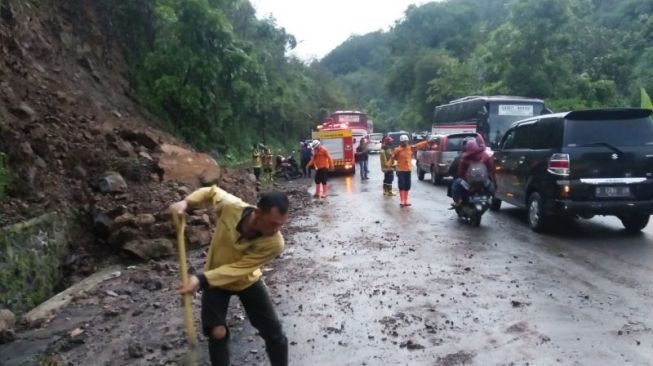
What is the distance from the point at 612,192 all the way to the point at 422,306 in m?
4.59

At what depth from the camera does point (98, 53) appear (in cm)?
1769

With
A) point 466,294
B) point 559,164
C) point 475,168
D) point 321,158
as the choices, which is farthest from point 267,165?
point 466,294

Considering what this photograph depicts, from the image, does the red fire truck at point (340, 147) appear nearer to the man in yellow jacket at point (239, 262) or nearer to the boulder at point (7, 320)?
the boulder at point (7, 320)

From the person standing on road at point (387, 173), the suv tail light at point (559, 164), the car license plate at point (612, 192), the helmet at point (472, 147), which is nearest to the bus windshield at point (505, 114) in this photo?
the person standing on road at point (387, 173)

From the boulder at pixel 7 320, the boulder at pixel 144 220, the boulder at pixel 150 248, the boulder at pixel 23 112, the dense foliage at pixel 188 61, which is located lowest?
the boulder at pixel 7 320

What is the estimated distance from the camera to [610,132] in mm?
9625

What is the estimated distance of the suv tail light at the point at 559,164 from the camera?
9.52m

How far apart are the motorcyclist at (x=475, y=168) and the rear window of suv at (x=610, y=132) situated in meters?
2.07

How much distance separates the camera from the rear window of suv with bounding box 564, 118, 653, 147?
958cm

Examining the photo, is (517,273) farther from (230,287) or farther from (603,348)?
(230,287)

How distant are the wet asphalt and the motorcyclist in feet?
2.56

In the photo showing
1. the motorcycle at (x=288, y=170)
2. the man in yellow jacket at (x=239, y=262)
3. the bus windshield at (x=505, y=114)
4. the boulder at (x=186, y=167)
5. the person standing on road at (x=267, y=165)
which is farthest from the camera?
the motorcycle at (x=288, y=170)

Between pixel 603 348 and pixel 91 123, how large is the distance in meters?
10.1

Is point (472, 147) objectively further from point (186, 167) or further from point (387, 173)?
point (387, 173)
